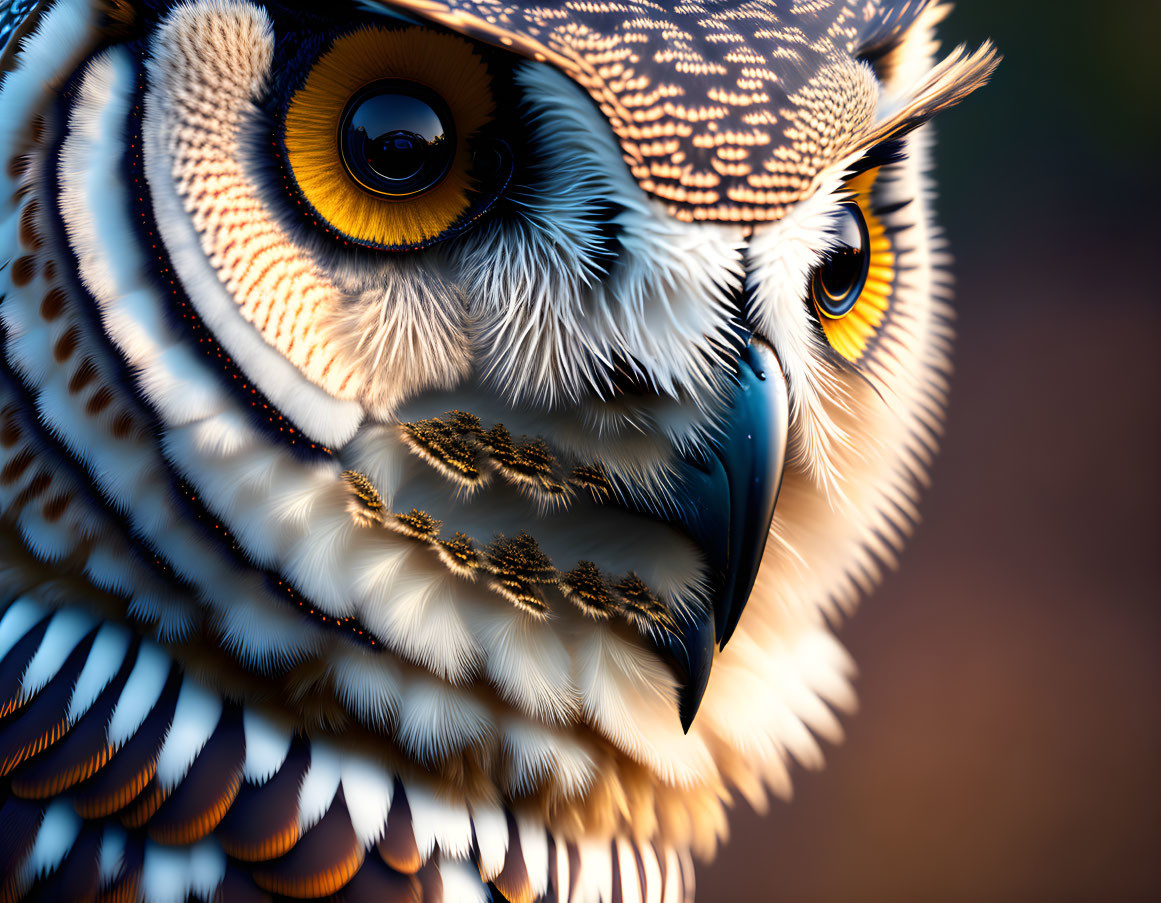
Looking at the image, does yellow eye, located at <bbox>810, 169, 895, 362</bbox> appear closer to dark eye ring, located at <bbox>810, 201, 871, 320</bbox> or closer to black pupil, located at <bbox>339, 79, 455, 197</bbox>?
dark eye ring, located at <bbox>810, 201, 871, 320</bbox>

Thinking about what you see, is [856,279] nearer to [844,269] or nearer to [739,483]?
[844,269]

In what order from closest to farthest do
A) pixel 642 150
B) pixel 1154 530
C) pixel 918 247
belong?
pixel 642 150 → pixel 918 247 → pixel 1154 530

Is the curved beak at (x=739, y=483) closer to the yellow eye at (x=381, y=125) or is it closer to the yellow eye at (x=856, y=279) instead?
the yellow eye at (x=856, y=279)

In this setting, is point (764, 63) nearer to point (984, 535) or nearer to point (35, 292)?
point (35, 292)

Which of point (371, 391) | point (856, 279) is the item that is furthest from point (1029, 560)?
point (371, 391)

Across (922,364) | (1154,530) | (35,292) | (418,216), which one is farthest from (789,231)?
(1154,530)

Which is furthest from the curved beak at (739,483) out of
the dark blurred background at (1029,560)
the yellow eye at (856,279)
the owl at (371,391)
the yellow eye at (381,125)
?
the dark blurred background at (1029,560)

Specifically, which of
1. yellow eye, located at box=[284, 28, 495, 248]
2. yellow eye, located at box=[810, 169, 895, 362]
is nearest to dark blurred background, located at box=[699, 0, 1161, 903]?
yellow eye, located at box=[810, 169, 895, 362]
